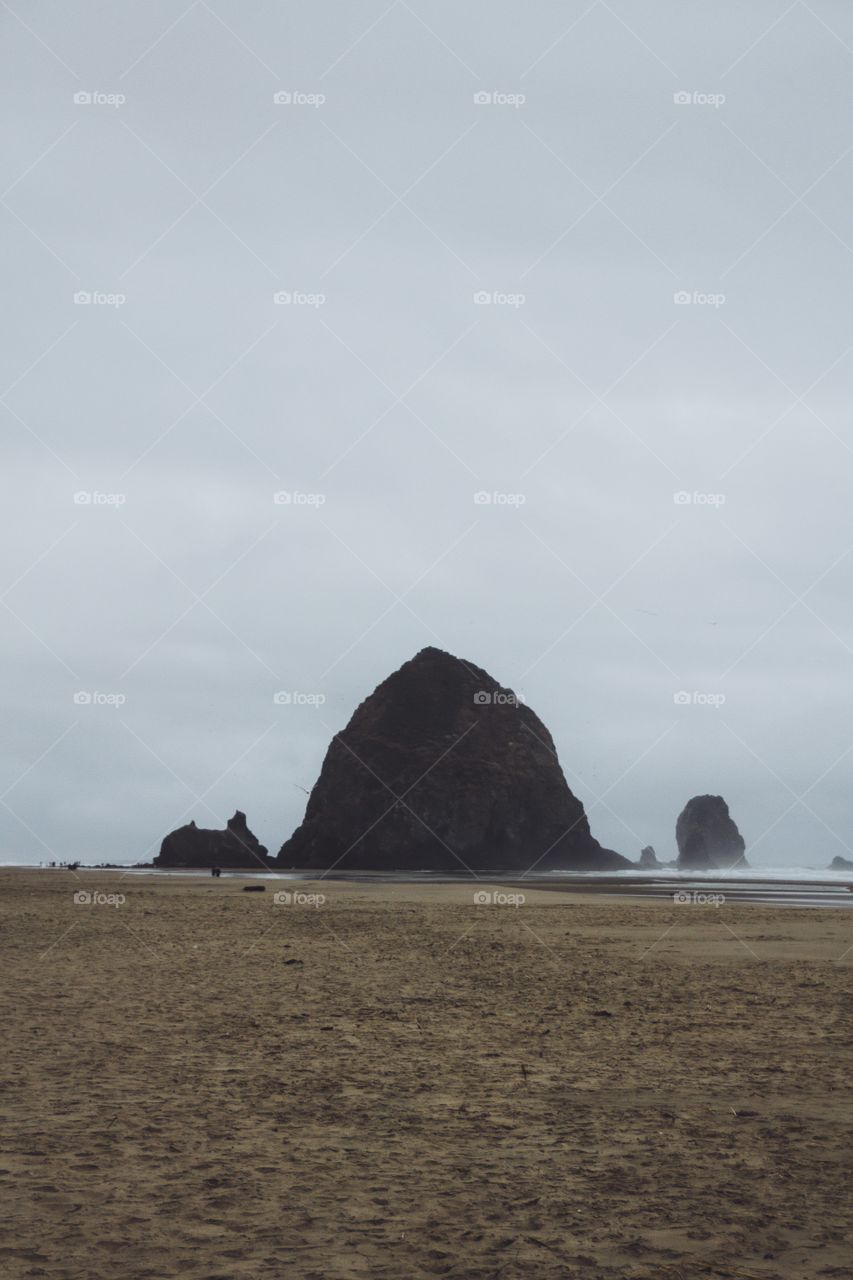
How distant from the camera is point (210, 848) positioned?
Answer: 134 meters

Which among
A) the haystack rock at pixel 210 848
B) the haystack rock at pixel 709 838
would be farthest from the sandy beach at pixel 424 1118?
the haystack rock at pixel 709 838

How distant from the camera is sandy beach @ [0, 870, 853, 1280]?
635 cm

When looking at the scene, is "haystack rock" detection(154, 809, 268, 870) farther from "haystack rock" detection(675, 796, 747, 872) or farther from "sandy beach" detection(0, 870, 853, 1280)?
"sandy beach" detection(0, 870, 853, 1280)

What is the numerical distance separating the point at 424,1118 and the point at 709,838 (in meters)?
184

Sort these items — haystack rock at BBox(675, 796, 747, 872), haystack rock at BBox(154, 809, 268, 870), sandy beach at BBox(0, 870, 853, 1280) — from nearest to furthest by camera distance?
sandy beach at BBox(0, 870, 853, 1280), haystack rock at BBox(154, 809, 268, 870), haystack rock at BBox(675, 796, 747, 872)

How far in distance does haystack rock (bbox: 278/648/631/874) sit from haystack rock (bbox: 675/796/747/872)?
3425 centimetres

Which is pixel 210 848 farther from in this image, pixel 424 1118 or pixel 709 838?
pixel 424 1118

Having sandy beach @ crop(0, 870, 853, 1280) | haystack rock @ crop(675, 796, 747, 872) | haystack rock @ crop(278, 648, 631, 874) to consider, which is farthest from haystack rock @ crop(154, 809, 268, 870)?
sandy beach @ crop(0, 870, 853, 1280)

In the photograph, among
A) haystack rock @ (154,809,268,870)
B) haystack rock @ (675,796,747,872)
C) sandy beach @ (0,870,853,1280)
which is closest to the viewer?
sandy beach @ (0,870,853,1280)

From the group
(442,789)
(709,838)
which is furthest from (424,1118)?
(709,838)

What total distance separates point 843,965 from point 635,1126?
42.9ft

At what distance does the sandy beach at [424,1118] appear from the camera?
6.35 metres

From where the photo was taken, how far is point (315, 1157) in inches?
324

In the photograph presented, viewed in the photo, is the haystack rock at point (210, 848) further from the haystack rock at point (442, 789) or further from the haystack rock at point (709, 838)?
the haystack rock at point (709, 838)
